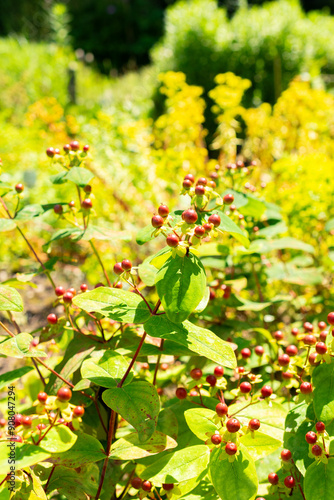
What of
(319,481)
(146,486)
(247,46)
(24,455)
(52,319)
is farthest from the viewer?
(247,46)

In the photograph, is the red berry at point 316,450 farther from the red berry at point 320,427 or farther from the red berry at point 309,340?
the red berry at point 309,340

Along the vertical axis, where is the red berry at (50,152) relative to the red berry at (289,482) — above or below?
above

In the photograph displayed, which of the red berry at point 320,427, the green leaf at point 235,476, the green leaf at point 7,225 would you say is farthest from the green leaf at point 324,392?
the green leaf at point 7,225

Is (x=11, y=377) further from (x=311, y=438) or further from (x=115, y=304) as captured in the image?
(x=311, y=438)

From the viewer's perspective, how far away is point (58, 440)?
0.75m

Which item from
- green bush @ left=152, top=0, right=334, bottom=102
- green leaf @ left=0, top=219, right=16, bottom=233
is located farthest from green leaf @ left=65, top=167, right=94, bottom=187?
green bush @ left=152, top=0, right=334, bottom=102

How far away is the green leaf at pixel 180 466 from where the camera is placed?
2.46ft

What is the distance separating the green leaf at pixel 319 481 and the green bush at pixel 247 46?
21.7 ft

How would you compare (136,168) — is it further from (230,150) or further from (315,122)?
(315,122)

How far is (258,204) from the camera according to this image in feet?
4.03

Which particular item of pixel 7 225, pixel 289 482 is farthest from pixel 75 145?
pixel 289 482

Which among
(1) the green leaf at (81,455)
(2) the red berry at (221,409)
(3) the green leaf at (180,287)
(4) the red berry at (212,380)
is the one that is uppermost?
(3) the green leaf at (180,287)

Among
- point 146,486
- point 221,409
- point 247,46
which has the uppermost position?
point 221,409

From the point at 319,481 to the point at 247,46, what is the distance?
7270 mm
